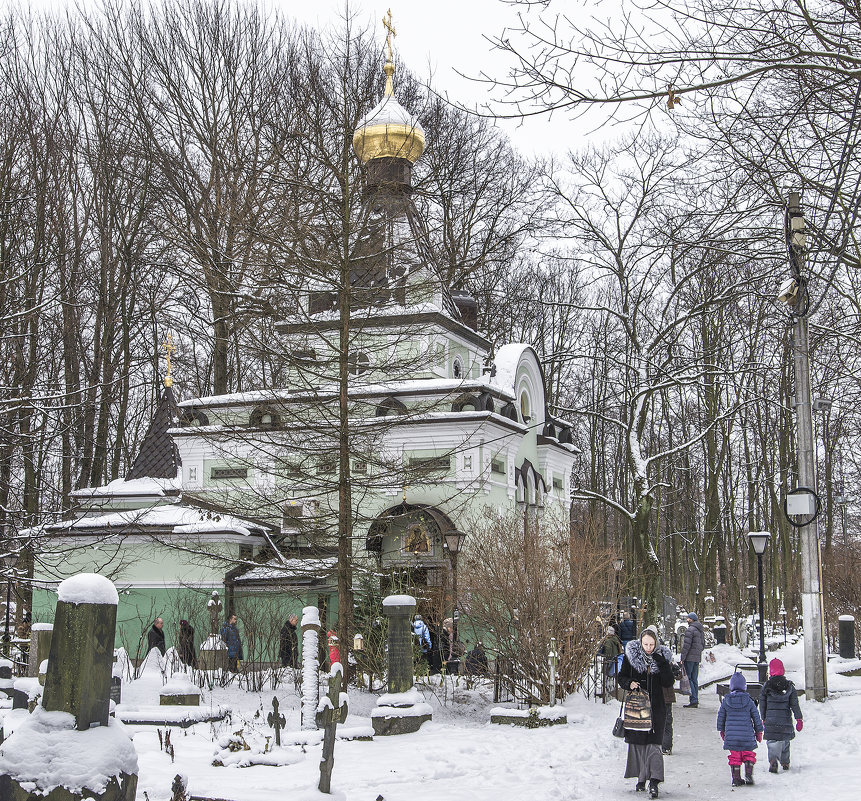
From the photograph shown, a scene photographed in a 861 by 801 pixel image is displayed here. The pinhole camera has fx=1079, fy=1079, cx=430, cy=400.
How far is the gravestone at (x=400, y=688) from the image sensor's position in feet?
46.5

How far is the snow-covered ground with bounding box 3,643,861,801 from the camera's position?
33.0 feet

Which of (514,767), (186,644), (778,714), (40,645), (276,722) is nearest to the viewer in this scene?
(778,714)

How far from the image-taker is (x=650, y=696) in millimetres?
10289

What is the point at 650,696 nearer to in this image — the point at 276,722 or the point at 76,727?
the point at 276,722

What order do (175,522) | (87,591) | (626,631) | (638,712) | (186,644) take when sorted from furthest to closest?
(175,522), (626,631), (186,644), (638,712), (87,591)

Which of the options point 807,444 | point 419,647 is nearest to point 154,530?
point 419,647

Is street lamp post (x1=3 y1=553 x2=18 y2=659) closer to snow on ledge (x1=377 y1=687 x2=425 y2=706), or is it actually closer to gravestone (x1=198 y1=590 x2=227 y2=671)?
gravestone (x1=198 y1=590 x2=227 y2=671)

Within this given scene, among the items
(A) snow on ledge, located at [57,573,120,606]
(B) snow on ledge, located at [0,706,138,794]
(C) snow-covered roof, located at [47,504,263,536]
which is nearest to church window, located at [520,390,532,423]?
(C) snow-covered roof, located at [47,504,263,536]

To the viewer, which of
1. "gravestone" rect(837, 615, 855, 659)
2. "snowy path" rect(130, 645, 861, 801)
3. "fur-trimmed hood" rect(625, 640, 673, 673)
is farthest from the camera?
"gravestone" rect(837, 615, 855, 659)

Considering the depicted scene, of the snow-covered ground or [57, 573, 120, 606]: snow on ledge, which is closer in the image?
[57, 573, 120, 606]: snow on ledge

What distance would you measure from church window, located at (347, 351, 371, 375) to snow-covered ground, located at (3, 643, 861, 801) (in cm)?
521

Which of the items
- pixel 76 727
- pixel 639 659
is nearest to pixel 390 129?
pixel 639 659

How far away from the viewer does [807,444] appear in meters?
14.9

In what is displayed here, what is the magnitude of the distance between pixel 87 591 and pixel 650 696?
22.2 ft
